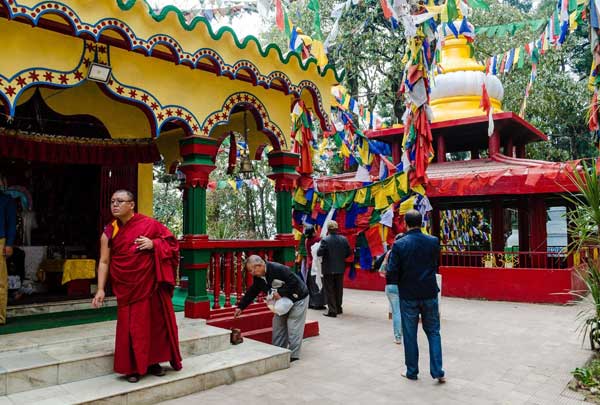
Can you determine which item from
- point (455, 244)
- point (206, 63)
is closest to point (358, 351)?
point (206, 63)

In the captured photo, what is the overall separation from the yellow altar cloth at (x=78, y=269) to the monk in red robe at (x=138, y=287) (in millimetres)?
3155

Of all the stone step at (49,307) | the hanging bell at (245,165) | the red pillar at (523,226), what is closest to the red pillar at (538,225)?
the red pillar at (523,226)

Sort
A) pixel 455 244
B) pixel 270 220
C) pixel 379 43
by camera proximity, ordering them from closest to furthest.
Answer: pixel 379 43
pixel 455 244
pixel 270 220

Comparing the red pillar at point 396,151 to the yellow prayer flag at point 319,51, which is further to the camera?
the red pillar at point 396,151

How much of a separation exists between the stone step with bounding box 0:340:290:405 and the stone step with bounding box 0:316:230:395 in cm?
8

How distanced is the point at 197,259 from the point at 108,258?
70.6 inches

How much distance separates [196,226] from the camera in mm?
6113

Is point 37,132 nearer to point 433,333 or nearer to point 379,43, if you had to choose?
point 433,333

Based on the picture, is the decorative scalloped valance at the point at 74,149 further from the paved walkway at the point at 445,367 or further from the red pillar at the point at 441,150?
the red pillar at the point at 441,150

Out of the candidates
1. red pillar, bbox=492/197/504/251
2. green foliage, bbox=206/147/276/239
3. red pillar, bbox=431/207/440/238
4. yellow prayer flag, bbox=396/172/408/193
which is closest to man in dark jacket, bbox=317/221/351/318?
yellow prayer flag, bbox=396/172/408/193

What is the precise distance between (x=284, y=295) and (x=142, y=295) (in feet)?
6.32

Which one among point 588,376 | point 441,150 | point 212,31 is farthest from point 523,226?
point 212,31

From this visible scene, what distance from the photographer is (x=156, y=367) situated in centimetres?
442

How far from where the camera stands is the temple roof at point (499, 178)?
10.7 m
